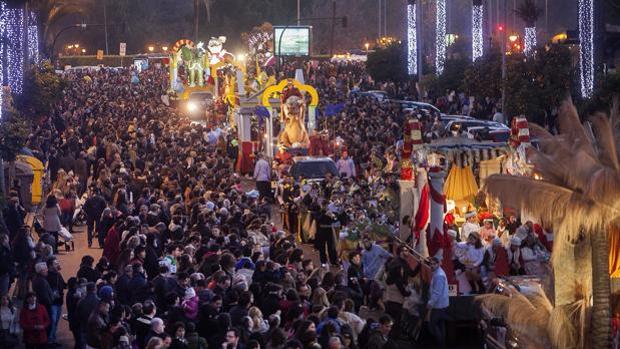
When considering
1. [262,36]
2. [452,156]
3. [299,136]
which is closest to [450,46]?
[262,36]

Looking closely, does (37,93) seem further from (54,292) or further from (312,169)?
(54,292)

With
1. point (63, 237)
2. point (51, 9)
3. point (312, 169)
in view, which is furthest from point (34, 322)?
point (51, 9)

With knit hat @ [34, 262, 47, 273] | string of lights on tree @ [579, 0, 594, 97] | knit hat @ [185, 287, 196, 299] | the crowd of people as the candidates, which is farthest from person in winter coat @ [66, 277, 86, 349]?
string of lights on tree @ [579, 0, 594, 97]

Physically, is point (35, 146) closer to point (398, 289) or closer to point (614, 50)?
point (398, 289)

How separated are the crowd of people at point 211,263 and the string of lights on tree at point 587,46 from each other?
5538 millimetres

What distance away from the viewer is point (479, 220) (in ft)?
71.4

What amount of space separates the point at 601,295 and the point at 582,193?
3.11ft

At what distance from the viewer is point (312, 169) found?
30609mm

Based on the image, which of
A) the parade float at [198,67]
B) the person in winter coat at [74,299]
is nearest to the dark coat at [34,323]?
the person in winter coat at [74,299]

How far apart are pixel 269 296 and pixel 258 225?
5901mm

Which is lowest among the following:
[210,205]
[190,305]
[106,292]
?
[190,305]

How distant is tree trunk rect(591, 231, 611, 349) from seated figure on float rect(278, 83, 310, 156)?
23539 millimetres

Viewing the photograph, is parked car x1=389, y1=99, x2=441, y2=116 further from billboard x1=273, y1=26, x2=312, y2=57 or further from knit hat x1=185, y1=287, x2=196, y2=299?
knit hat x1=185, y1=287, x2=196, y2=299

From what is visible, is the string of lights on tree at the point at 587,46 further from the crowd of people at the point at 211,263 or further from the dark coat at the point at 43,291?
the dark coat at the point at 43,291
